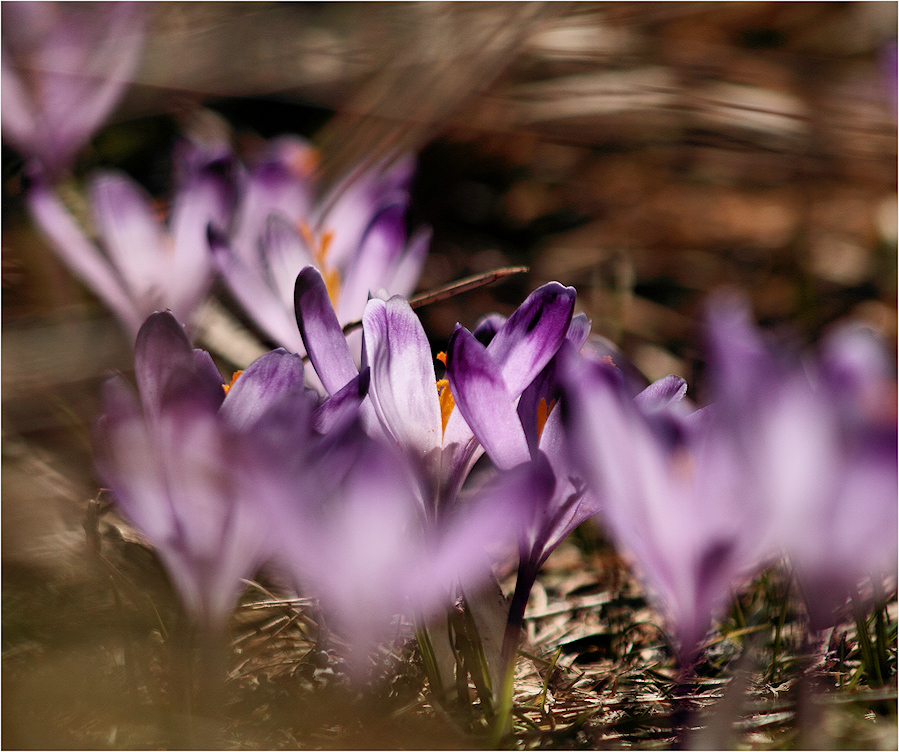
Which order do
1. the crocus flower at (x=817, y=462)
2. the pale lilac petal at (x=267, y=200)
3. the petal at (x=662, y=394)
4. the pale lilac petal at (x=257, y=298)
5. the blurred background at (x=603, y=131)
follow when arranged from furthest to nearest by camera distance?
the blurred background at (x=603, y=131) → the pale lilac petal at (x=267, y=200) → the pale lilac petal at (x=257, y=298) → the petal at (x=662, y=394) → the crocus flower at (x=817, y=462)

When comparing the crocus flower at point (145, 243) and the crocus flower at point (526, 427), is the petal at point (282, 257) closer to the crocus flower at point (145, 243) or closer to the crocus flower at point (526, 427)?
the crocus flower at point (145, 243)

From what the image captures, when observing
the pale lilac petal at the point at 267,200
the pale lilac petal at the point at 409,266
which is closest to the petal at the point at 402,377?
the pale lilac petal at the point at 409,266

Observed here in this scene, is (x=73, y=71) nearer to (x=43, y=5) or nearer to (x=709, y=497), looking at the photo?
(x=43, y=5)

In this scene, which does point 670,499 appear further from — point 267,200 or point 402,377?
point 267,200

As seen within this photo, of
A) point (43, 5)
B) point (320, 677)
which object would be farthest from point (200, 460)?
point (43, 5)

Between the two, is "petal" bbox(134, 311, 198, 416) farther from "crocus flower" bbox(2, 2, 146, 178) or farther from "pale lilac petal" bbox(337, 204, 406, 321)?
"crocus flower" bbox(2, 2, 146, 178)

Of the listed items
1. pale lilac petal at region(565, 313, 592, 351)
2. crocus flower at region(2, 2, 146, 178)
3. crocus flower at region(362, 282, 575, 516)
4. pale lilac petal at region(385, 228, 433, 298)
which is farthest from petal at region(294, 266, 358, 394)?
crocus flower at region(2, 2, 146, 178)
